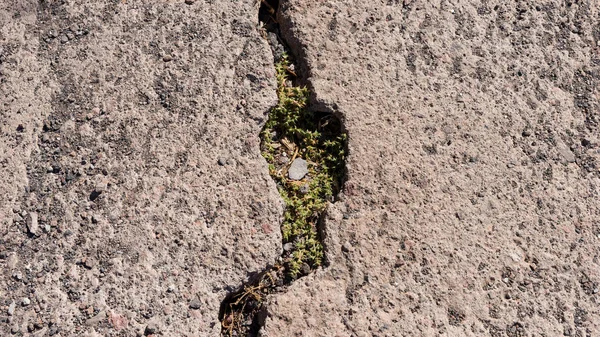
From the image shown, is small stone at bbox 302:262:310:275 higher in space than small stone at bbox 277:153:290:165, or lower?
lower

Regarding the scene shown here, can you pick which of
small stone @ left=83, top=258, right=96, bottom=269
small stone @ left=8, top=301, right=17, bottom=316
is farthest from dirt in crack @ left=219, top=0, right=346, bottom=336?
small stone @ left=8, top=301, right=17, bottom=316

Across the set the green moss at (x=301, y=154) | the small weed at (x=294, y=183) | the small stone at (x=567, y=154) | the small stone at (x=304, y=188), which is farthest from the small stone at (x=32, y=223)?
the small stone at (x=567, y=154)

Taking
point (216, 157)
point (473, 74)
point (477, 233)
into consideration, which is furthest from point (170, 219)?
point (473, 74)

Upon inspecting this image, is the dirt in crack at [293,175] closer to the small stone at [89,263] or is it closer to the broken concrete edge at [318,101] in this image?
the broken concrete edge at [318,101]

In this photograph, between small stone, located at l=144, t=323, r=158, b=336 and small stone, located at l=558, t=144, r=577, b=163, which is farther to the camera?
small stone, located at l=558, t=144, r=577, b=163

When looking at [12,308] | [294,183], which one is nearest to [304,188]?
[294,183]

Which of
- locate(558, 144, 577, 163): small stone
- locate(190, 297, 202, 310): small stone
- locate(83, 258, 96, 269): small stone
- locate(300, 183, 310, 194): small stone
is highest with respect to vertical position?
locate(558, 144, 577, 163): small stone

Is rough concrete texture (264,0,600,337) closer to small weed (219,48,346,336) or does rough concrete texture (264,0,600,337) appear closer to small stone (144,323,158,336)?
small weed (219,48,346,336)

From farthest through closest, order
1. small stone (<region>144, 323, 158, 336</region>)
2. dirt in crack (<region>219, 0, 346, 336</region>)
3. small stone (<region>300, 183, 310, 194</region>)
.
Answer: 1. small stone (<region>300, 183, 310, 194</region>)
2. dirt in crack (<region>219, 0, 346, 336</region>)
3. small stone (<region>144, 323, 158, 336</region>)
